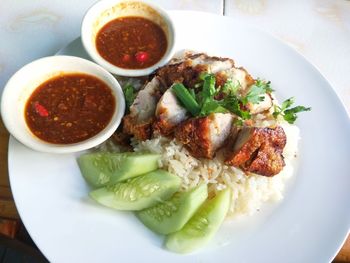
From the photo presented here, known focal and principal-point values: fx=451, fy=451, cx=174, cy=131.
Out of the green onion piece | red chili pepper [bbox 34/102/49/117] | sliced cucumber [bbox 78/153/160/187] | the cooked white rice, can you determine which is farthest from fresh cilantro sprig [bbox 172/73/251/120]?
red chili pepper [bbox 34/102/49/117]

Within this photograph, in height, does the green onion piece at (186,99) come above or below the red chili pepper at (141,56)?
above

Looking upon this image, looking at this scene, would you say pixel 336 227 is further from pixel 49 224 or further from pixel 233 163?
pixel 49 224

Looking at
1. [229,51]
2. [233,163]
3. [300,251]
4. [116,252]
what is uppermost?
[229,51]

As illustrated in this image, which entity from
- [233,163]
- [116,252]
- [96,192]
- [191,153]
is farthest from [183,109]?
[116,252]

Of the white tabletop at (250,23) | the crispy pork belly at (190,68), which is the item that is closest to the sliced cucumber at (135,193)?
the crispy pork belly at (190,68)

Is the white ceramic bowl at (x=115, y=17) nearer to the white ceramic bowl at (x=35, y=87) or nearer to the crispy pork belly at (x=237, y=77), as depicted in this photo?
the white ceramic bowl at (x=35, y=87)

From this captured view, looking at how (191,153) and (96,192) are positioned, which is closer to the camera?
(96,192)

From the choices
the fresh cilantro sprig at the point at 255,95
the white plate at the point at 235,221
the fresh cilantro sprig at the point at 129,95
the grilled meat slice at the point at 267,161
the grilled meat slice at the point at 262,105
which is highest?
the fresh cilantro sprig at the point at 255,95
